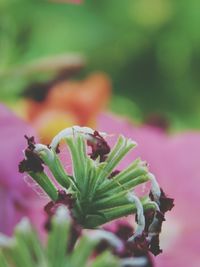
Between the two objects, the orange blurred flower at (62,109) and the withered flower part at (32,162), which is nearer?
the withered flower part at (32,162)

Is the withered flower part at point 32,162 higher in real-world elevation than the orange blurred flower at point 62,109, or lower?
lower

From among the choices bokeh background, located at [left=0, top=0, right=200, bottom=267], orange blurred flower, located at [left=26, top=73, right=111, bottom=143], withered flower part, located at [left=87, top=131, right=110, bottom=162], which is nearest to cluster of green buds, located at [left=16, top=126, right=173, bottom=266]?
withered flower part, located at [left=87, top=131, right=110, bottom=162]

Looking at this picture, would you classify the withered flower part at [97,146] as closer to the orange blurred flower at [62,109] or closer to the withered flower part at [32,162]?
the withered flower part at [32,162]

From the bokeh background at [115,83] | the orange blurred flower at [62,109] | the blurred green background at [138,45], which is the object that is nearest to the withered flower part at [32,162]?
the bokeh background at [115,83]

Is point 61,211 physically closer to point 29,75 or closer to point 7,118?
point 7,118

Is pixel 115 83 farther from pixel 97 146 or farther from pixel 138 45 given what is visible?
pixel 97 146

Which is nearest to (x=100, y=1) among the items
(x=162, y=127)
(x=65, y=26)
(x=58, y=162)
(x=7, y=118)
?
(x=65, y=26)

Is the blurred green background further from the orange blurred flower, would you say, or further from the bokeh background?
the orange blurred flower

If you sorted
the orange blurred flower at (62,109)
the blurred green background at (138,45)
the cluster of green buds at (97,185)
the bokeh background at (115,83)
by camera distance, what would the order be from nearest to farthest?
the cluster of green buds at (97,185)
the bokeh background at (115,83)
the orange blurred flower at (62,109)
the blurred green background at (138,45)

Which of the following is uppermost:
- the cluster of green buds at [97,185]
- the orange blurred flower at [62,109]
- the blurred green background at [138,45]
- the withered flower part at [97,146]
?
the blurred green background at [138,45]
